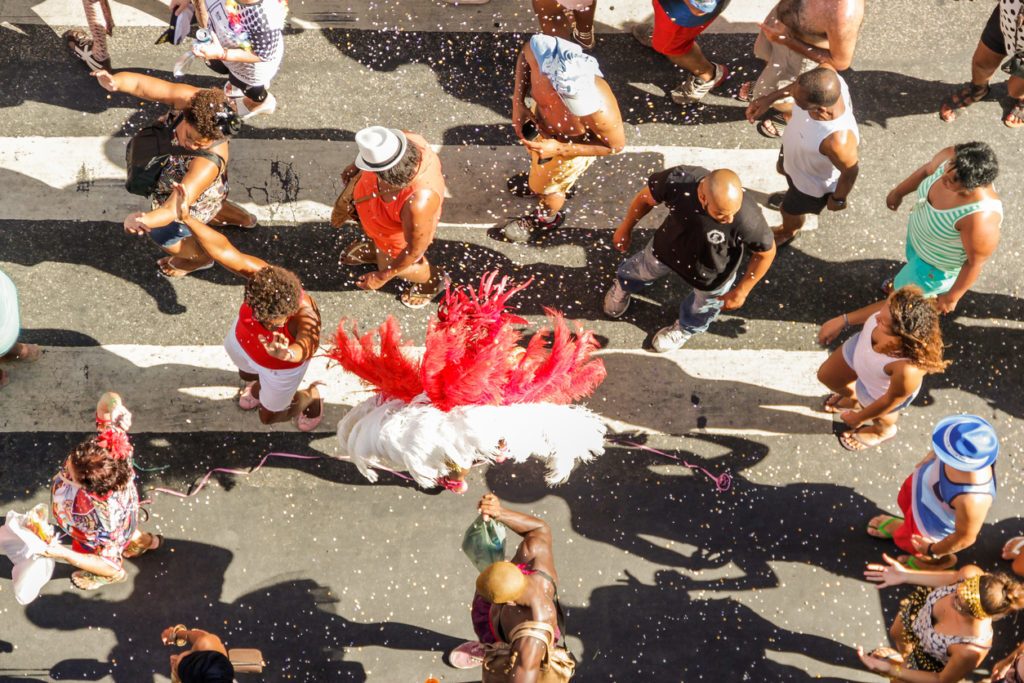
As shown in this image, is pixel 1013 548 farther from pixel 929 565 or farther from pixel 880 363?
pixel 880 363

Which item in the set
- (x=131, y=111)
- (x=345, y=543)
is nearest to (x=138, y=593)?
(x=345, y=543)

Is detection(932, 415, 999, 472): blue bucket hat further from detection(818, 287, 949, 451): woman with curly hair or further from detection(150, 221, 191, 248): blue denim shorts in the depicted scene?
detection(150, 221, 191, 248): blue denim shorts

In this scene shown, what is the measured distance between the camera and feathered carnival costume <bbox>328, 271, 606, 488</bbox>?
3.77 metres

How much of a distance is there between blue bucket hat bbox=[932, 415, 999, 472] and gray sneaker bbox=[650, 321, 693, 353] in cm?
174

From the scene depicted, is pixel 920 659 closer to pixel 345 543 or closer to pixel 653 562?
pixel 653 562

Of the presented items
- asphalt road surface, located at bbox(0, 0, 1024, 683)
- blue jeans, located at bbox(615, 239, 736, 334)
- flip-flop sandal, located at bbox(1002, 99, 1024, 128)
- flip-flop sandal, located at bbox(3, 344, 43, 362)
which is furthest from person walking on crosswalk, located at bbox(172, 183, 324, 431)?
flip-flop sandal, located at bbox(1002, 99, 1024, 128)

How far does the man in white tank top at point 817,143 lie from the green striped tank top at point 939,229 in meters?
0.43

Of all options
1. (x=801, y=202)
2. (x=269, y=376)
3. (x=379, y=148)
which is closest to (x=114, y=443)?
(x=269, y=376)

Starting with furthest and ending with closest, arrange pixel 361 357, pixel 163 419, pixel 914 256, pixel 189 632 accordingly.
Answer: pixel 163 419
pixel 914 256
pixel 189 632
pixel 361 357

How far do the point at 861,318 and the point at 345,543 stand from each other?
367cm

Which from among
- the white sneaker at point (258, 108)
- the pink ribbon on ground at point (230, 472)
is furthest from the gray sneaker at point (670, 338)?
the white sneaker at point (258, 108)

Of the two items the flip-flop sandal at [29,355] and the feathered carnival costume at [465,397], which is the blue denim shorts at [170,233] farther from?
the feathered carnival costume at [465,397]

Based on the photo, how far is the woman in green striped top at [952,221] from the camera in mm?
4289

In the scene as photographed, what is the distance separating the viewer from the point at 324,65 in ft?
20.0
